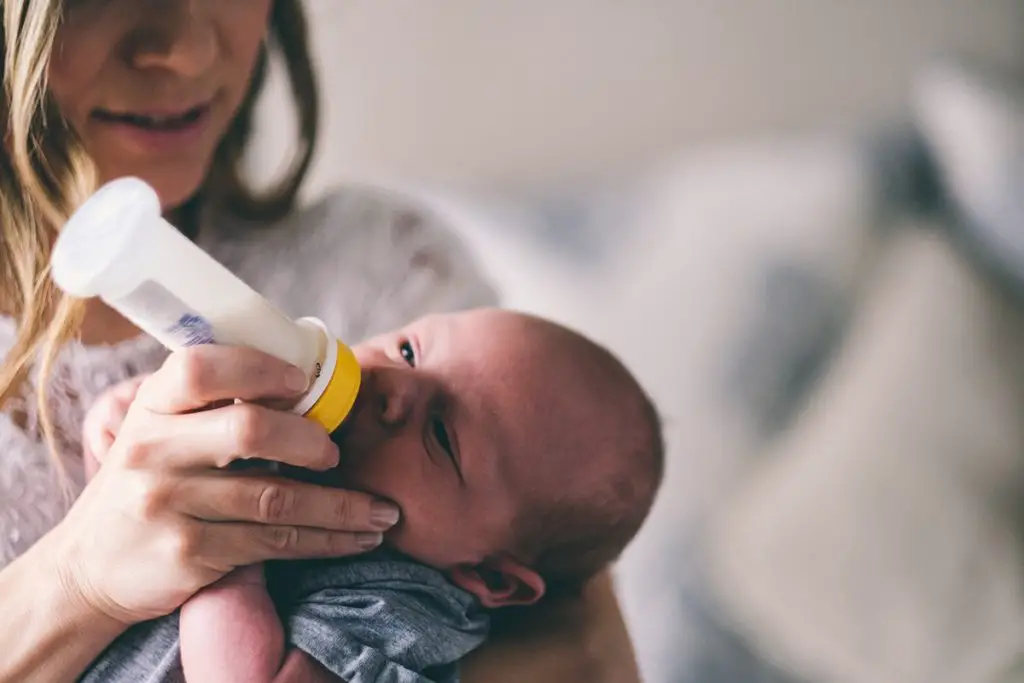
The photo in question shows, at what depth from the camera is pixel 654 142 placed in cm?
158

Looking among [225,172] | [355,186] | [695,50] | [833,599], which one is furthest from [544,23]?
[833,599]

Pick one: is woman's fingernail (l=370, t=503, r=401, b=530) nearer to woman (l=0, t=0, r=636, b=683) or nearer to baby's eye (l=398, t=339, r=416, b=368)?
woman (l=0, t=0, r=636, b=683)

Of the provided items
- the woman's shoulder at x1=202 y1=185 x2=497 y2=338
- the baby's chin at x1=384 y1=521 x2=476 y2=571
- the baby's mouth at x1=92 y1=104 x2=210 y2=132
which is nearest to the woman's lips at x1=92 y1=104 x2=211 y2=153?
the baby's mouth at x1=92 y1=104 x2=210 y2=132

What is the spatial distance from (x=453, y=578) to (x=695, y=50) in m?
1.08

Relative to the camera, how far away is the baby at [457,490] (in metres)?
0.62

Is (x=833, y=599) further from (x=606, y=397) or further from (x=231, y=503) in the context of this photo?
(x=231, y=503)

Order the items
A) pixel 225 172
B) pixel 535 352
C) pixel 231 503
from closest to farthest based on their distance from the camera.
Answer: pixel 231 503 → pixel 535 352 → pixel 225 172

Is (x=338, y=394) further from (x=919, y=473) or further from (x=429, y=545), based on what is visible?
(x=919, y=473)

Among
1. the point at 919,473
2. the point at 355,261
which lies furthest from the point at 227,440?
the point at 919,473

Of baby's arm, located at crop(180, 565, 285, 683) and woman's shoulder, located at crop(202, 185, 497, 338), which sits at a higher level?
woman's shoulder, located at crop(202, 185, 497, 338)

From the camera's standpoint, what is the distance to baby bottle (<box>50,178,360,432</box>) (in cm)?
48

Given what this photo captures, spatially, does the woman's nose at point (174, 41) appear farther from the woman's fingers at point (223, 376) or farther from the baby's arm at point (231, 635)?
the baby's arm at point (231, 635)

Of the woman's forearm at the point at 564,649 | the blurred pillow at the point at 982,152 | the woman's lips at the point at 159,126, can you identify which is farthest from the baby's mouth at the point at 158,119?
the blurred pillow at the point at 982,152

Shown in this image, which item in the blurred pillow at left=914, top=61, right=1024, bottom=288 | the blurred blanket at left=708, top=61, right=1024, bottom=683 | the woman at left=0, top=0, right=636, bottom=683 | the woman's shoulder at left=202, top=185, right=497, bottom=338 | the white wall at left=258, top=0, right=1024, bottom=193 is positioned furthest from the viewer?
the white wall at left=258, top=0, right=1024, bottom=193
